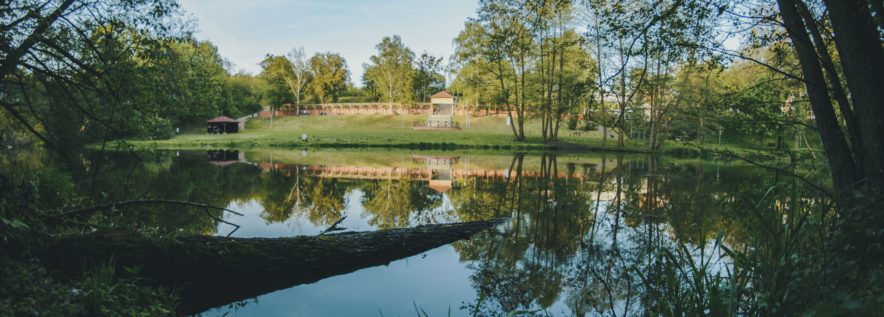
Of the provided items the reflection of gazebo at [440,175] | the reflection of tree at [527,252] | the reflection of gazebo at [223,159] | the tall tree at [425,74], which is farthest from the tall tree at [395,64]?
the reflection of tree at [527,252]

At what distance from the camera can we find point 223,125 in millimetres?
50500

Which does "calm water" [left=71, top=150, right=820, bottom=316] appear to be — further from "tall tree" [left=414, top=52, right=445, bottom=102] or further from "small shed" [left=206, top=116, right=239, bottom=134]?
"tall tree" [left=414, top=52, right=445, bottom=102]

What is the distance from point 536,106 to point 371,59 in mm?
33773

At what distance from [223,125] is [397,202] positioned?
146 feet

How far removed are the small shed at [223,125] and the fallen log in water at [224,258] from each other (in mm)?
46527

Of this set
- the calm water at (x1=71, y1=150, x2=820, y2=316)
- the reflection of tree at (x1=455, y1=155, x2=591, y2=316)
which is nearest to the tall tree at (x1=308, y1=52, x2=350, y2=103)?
the calm water at (x1=71, y1=150, x2=820, y2=316)

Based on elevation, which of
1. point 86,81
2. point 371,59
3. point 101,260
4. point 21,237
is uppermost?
point 371,59

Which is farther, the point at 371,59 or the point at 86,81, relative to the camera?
the point at 371,59

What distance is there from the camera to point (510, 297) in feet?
17.6

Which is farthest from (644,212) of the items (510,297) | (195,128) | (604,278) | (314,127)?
(195,128)

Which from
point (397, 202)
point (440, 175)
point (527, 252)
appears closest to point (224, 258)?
point (527, 252)

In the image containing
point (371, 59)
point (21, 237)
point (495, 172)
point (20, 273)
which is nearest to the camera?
point (20, 273)

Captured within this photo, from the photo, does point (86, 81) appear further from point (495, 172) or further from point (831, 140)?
point (495, 172)

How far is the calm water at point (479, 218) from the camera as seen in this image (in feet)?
17.3
